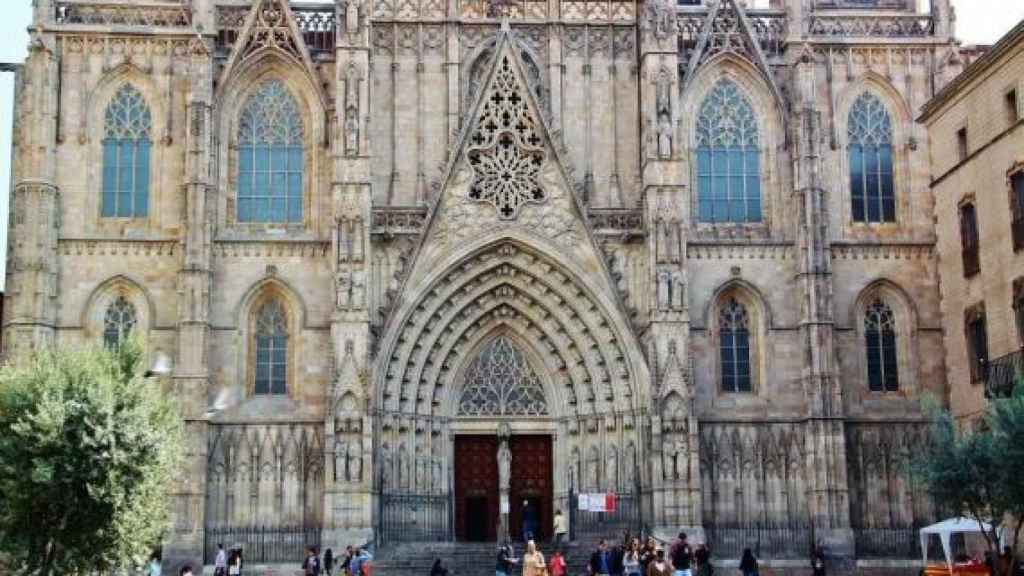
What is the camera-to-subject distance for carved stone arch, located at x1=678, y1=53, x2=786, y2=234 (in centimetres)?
4712

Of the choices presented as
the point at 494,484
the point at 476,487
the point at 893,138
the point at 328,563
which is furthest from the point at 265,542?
the point at 893,138

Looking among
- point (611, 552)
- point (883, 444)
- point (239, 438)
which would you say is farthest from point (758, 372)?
point (239, 438)

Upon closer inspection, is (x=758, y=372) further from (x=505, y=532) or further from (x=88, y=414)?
(x=88, y=414)

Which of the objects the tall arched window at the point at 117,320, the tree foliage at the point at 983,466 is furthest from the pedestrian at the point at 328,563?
the tree foliage at the point at 983,466

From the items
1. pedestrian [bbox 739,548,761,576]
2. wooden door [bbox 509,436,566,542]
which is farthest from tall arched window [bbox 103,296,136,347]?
pedestrian [bbox 739,548,761,576]

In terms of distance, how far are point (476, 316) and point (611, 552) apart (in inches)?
408

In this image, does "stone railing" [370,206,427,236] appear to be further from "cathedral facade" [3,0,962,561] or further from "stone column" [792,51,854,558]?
"stone column" [792,51,854,558]

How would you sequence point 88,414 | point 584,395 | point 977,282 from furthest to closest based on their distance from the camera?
point 584,395
point 977,282
point 88,414

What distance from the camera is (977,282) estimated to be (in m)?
43.2

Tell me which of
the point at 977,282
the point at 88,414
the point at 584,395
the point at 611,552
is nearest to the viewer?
the point at 88,414

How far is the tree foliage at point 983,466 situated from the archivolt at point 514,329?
12.1 m

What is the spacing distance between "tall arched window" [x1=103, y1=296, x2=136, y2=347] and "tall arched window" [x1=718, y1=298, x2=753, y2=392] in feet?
59.3

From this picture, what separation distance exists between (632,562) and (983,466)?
27.2 ft

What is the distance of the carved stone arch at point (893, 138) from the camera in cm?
4722
